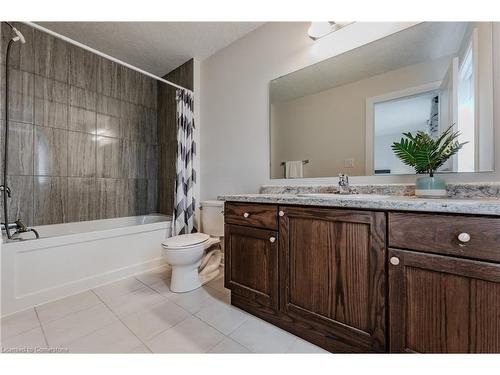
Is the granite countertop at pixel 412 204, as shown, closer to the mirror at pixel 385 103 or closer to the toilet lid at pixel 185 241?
the mirror at pixel 385 103

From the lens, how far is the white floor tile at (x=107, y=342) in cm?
110

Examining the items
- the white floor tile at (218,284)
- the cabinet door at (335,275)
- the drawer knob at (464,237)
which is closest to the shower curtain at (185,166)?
the white floor tile at (218,284)

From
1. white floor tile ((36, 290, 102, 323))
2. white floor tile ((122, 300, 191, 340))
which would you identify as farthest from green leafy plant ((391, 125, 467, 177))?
white floor tile ((36, 290, 102, 323))

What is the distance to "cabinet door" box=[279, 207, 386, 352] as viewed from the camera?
3.02ft

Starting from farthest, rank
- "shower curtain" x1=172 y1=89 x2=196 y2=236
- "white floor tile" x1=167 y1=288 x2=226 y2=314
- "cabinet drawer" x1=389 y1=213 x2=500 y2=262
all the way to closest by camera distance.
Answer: "shower curtain" x1=172 y1=89 x2=196 y2=236
"white floor tile" x1=167 y1=288 x2=226 y2=314
"cabinet drawer" x1=389 y1=213 x2=500 y2=262

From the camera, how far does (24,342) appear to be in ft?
3.77

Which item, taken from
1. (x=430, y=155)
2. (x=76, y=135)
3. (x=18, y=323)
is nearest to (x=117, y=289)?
(x=18, y=323)

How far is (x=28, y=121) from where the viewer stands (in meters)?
2.03

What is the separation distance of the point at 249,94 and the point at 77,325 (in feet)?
7.22

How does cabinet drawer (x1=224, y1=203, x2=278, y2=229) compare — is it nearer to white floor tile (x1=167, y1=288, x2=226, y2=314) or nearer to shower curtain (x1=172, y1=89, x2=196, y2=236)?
white floor tile (x1=167, y1=288, x2=226, y2=314)

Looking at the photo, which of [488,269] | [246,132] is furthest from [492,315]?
[246,132]

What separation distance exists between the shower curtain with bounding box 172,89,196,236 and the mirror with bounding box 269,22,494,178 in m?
1.03

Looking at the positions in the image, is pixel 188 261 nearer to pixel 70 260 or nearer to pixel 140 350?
pixel 140 350

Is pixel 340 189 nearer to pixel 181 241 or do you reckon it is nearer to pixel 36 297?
pixel 181 241
